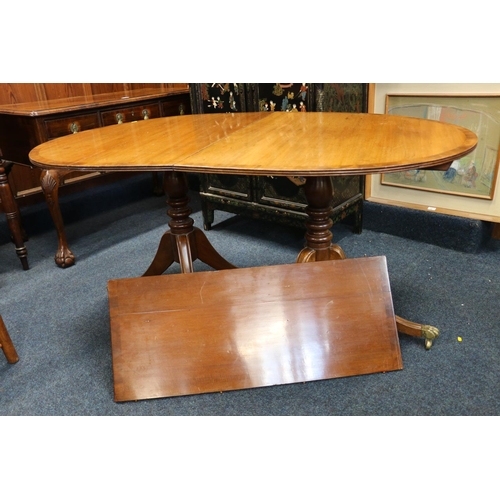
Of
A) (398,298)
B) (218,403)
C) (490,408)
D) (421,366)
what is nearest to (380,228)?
(398,298)

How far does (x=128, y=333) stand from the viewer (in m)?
1.51

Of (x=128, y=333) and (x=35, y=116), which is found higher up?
(x=35, y=116)

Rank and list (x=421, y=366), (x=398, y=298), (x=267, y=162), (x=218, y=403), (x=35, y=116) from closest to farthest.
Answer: (x=267, y=162) < (x=218, y=403) < (x=421, y=366) < (x=398, y=298) < (x=35, y=116)

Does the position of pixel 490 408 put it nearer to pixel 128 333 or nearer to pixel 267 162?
pixel 267 162

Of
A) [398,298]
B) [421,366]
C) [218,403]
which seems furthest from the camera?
[398,298]

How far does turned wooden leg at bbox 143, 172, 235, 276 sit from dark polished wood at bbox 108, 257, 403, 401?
14.1 inches

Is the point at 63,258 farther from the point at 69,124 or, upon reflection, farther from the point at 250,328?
the point at 250,328

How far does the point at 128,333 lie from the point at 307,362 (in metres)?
0.59

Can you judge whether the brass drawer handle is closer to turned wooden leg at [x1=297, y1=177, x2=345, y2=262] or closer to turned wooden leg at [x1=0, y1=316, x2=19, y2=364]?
turned wooden leg at [x1=0, y1=316, x2=19, y2=364]

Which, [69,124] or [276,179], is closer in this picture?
[69,124]

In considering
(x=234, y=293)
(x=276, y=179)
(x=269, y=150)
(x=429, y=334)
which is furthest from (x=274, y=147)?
(x=276, y=179)

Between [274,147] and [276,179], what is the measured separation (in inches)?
38.7

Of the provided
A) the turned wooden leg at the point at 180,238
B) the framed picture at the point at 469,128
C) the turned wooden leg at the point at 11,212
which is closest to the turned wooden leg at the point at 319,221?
the turned wooden leg at the point at 180,238

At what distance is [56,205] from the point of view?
2.28 metres
